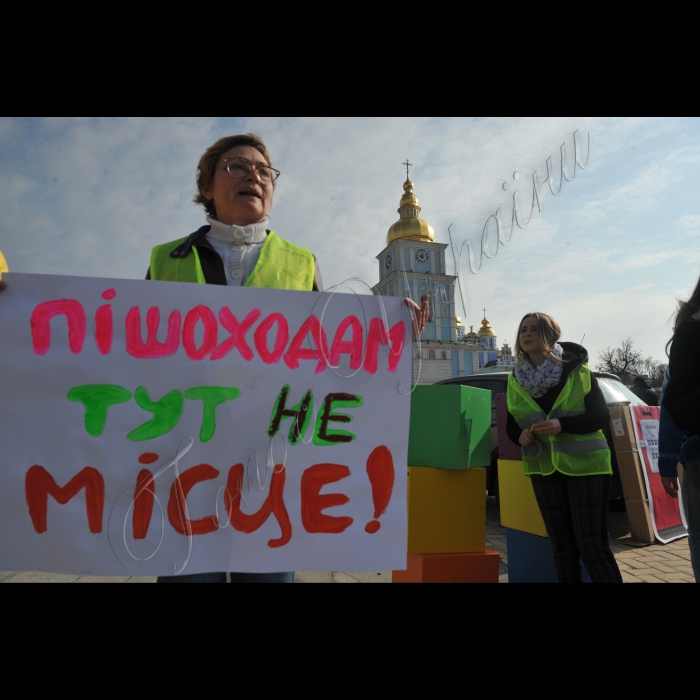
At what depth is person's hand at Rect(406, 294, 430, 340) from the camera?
1.62 meters

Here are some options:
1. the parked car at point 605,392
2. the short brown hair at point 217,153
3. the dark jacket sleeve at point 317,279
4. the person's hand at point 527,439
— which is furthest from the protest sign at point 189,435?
the parked car at point 605,392

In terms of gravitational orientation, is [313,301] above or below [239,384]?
above

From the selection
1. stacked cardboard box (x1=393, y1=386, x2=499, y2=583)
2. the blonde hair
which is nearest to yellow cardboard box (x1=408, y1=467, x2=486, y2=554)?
stacked cardboard box (x1=393, y1=386, x2=499, y2=583)

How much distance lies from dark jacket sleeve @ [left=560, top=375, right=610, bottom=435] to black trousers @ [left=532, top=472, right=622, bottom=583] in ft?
0.72

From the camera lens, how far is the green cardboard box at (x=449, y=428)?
8.11ft

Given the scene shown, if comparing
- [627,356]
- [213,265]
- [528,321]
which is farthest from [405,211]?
[627,356]

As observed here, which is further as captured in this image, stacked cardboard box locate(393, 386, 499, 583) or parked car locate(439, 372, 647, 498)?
parked car locate(439, 372, 647, 498)

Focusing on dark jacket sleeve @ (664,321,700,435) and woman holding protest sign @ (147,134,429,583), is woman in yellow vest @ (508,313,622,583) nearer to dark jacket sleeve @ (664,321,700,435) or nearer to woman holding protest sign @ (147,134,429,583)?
dark jacket sleeve @ (664,321,700,435)

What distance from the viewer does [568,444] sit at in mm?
2271

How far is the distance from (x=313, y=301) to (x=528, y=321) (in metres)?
1.44

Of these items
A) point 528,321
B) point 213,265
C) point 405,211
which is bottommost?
point 213,265

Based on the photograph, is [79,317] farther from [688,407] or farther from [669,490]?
[669,490]

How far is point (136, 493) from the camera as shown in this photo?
143 centimetres

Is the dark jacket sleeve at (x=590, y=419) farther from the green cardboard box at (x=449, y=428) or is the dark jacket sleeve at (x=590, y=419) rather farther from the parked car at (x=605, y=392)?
the parked car at (x=605, y=392)
